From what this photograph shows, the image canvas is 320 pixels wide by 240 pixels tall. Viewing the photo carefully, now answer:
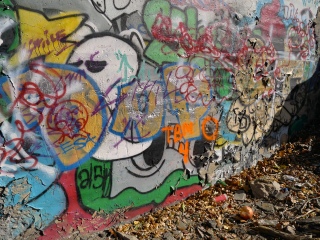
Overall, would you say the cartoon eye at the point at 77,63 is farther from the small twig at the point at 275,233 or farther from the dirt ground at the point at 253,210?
the small twig at the point at 275,233

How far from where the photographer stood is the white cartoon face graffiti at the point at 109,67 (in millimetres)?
3400

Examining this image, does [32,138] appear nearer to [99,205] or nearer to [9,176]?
[9,176]

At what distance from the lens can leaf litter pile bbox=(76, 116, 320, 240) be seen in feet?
12.4

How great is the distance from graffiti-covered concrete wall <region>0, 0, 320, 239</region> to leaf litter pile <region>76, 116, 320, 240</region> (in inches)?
7.7

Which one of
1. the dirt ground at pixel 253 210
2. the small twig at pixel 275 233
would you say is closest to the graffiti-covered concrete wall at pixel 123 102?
the dirt ground at pixel 253 210

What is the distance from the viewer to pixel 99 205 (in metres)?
3.72

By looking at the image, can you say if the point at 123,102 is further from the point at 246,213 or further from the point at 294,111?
the point at 294,111

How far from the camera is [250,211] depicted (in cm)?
419

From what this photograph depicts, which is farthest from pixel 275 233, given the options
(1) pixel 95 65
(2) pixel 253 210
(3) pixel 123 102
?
(1) pixel 95 65

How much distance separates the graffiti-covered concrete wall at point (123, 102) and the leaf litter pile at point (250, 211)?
7.7 inches

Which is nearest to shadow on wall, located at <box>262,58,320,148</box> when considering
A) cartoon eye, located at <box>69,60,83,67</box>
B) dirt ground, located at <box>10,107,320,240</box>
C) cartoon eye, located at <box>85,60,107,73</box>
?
dirt ground, located at <box>10,107,320,240</box>

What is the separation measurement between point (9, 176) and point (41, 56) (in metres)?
1.12

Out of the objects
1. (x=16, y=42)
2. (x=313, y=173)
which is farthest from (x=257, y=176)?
(x=16, y=42)

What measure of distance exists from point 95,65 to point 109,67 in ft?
0.55
